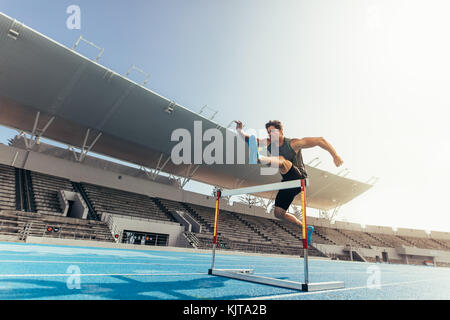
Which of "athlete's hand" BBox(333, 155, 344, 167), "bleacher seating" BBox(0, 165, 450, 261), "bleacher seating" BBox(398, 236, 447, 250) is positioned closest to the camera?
"athlete's hand" BBox(333, 155, 344, 167)

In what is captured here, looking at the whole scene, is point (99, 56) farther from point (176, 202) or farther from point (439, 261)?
point (439, 261)

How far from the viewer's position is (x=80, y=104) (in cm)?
1539

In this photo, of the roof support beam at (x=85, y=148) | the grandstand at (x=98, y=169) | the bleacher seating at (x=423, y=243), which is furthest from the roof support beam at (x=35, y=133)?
the bleacher seating at (x=423, y=243)

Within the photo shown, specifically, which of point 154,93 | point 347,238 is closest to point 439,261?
point 347,238

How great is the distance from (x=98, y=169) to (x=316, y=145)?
779 inches

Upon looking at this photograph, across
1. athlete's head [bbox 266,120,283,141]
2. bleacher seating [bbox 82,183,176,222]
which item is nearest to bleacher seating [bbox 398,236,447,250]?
bleacher seating [bbox 82,183,176,222]

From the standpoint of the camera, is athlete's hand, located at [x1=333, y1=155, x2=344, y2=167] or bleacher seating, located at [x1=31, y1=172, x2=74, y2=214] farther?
bleacher seating, located at [x1=31, y1=172, x2=74, y2=214]

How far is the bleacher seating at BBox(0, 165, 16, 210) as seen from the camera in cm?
1235

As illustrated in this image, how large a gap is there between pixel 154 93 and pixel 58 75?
17.1 feet

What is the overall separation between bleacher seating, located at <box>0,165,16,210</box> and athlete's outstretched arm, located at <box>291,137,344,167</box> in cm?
1433

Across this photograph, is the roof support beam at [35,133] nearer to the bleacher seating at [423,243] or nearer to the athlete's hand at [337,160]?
the athlete's hand at [337,160]

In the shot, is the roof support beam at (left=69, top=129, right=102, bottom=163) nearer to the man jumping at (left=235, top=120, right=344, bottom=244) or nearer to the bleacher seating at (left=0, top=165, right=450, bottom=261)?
the bleacher seating at (left=0, top=165, right=450, bottom=261)

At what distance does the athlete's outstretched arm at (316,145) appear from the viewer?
11.5ft
